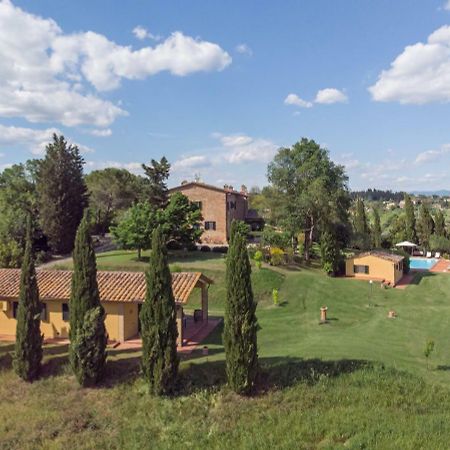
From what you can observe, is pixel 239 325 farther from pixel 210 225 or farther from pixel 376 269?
pixel 210 225

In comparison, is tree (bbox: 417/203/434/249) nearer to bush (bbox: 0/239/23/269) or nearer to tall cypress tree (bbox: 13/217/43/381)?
bush (bbox: 0/239/23/269)

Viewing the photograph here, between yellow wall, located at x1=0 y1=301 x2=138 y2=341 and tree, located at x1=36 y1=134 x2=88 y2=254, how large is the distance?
83.3ft

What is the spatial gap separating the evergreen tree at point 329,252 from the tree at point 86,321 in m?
29.6

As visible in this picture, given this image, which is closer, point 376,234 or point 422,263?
point 422,263

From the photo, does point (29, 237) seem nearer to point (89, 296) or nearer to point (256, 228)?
point (89, 296)

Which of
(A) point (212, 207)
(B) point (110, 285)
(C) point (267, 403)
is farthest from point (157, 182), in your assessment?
(C) point (267, 403)

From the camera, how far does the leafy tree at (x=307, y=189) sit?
4706cm

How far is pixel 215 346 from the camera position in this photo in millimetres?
23672

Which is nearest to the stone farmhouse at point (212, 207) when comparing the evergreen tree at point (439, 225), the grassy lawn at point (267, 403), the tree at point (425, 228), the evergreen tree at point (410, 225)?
the evergreen tree at point (410, 225)

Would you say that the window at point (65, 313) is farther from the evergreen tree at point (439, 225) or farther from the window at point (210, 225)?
the evergreen tree at point (439, 225)

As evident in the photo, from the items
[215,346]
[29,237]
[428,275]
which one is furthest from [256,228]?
[29,237]

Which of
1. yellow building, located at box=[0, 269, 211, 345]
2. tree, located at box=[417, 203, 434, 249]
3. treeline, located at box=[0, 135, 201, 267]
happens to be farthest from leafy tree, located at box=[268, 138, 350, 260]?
tree, located at box=[417, 203, 434, 249]

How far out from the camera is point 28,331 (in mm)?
19656

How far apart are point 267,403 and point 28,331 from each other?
35.8 ft
